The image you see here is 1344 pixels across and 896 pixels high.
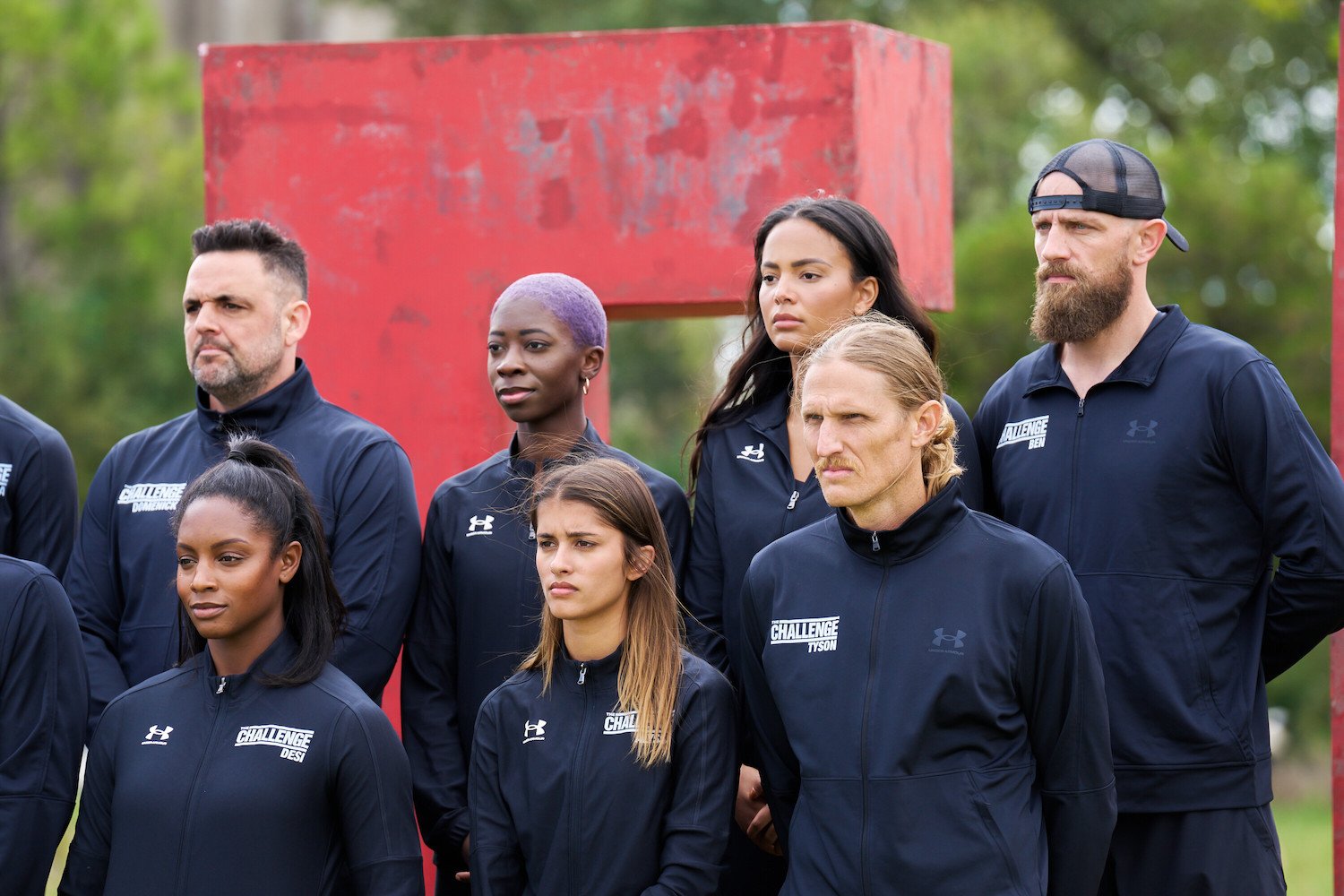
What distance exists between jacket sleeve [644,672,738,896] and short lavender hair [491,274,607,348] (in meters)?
1.10

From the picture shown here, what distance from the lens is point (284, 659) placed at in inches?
164

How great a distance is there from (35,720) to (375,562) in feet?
3.07

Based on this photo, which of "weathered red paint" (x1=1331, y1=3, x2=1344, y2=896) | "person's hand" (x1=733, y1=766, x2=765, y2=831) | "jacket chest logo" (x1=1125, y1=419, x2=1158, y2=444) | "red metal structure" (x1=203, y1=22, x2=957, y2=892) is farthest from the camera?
"red metal structure" (x1=203, y1=22, x2=957, y2=892)

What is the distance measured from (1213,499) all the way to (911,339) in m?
→ 0.94

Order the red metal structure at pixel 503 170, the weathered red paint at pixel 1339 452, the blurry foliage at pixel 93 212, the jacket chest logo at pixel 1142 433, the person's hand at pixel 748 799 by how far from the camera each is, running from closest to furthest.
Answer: the jacket chest logo at pixel 1142 433, the person's hand at pixel 748 799, the weathered red paint at pixel 1339 452, the red metal structure at pixel 503 170, the blurry foliage at pixel 93 212

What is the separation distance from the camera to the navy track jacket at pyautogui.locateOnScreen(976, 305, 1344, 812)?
4215mm

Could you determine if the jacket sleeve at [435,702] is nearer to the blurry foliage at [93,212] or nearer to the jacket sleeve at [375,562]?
the jacket sleeve at [375,562]

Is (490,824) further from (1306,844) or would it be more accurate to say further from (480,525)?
(1306,844)

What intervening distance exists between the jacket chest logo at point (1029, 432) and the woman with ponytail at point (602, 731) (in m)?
1.01

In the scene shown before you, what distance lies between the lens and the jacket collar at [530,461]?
4.67m

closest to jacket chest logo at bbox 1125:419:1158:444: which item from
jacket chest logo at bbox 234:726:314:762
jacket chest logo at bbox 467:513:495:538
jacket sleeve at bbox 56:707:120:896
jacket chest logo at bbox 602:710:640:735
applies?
jacket chest logo at bbox 602:710:640:735

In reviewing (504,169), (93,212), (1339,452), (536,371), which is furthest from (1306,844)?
(93,212)

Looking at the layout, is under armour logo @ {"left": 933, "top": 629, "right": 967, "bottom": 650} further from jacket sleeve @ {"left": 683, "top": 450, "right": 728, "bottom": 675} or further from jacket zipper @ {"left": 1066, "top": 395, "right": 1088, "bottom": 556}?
jacket sleeve @ {"left": 683, "top": 450, "right": 728, "bottom": 675}

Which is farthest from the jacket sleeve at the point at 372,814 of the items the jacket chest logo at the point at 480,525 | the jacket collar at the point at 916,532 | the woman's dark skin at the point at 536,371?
the jacket collar at the point at 916,532
